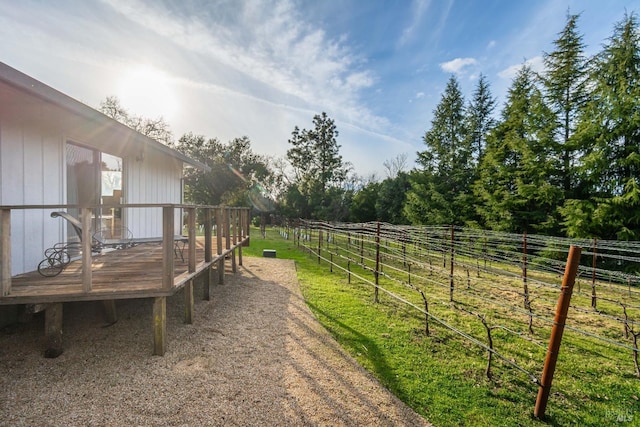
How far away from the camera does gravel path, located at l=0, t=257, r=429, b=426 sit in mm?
2363

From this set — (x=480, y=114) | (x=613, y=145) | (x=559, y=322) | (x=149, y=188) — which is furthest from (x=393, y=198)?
(x=559, y=322)

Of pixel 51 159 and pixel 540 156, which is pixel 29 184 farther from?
pixel 540 156

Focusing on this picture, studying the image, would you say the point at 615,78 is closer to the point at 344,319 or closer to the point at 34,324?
the point at 344,319

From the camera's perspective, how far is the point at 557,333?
7.82ft

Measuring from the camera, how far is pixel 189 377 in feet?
9.46

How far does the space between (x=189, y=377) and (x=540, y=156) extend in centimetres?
1429

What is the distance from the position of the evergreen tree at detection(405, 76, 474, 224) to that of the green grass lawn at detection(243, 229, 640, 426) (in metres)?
11.7

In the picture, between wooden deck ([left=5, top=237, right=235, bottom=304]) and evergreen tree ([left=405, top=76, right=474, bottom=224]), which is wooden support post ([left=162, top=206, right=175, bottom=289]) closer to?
wooden deck ([left=5, top=237, right=235, bottom=304])

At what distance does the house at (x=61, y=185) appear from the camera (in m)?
2.90

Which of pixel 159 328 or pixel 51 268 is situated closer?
pixel 159 328

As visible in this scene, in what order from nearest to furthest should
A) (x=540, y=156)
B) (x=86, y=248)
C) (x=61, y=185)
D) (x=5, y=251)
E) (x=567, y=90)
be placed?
(x=5, y=251), (x=86, y=248), (x=61, y=185), (x=567, y=90), (x=540, y=156)

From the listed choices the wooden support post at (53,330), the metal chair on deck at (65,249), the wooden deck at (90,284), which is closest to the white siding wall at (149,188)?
the metal chair on deck at (65,249)

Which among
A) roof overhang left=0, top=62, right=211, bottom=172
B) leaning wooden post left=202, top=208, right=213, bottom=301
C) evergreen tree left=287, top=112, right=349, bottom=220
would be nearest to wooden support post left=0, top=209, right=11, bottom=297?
roof overhang left=0, top=62, right=211, bottom=172

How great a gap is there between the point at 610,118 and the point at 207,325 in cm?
1331
